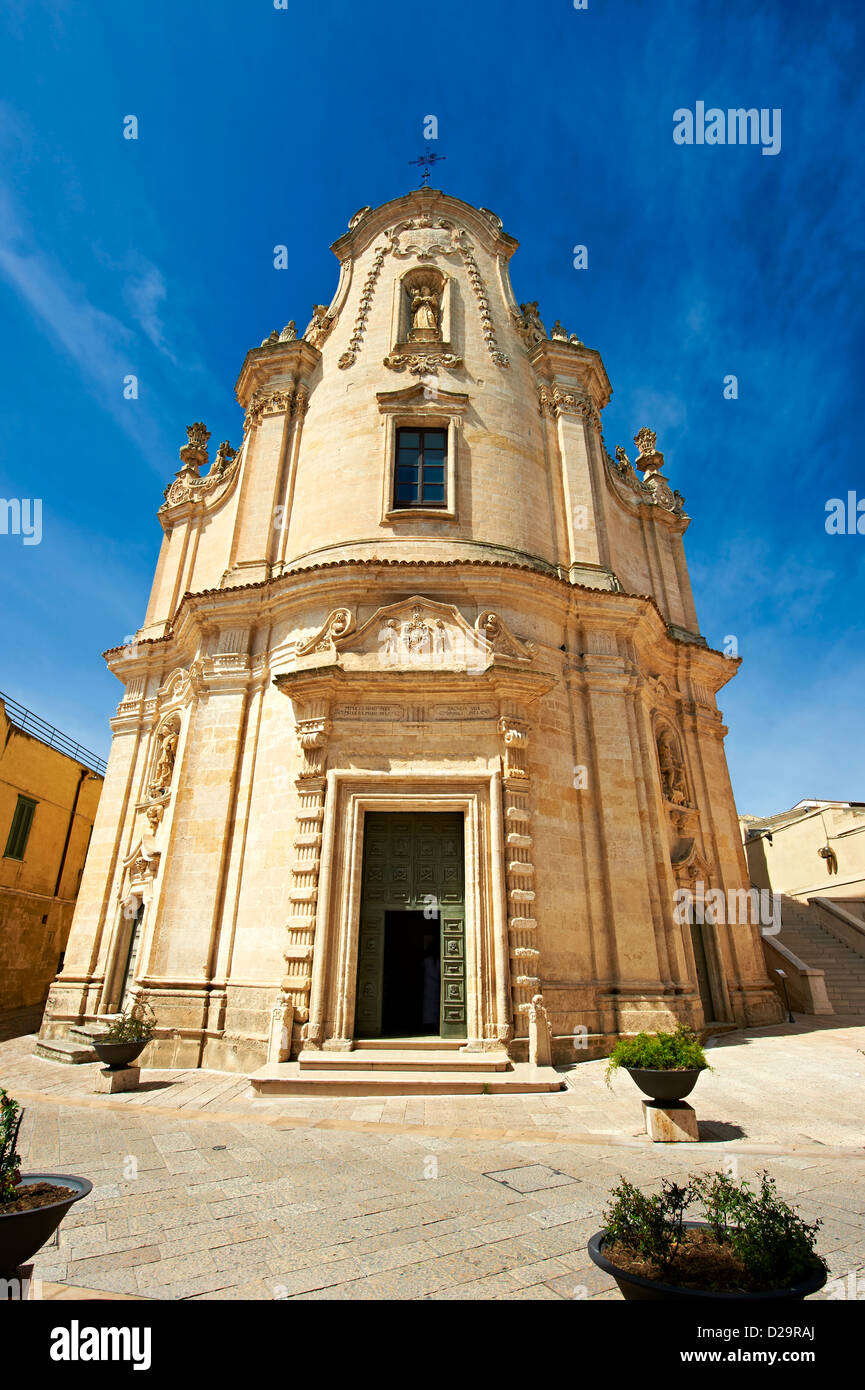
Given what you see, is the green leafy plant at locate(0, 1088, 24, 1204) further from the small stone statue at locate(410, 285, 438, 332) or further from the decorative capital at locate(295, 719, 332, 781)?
the small stone statue at locate(410, 285, 438, 332)

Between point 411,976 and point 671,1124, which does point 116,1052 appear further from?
point 671,1124

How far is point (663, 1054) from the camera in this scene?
7.92 meters

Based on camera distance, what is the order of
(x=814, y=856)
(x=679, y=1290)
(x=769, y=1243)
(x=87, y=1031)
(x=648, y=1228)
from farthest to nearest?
1. (x=814, y=856)
2. (x=87, y=1031)
3. (x=648, y=1228)
4. (x=769, y=1243)
5. (x=679, y=1290)

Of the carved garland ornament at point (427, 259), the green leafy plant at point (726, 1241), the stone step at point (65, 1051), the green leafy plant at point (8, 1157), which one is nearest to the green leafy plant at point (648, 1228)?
the green leafy plant at point (726, 1241)

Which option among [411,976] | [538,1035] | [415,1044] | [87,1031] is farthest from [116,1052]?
[538,1035]

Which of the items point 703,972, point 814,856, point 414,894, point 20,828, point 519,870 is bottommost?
point 703,972

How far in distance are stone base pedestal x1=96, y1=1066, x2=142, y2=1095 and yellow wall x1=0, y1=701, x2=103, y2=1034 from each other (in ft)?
40.8

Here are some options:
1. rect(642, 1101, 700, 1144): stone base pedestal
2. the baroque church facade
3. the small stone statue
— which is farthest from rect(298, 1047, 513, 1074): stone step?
the small stone statue

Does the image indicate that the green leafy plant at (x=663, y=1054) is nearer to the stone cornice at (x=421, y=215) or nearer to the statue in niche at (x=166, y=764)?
the statue in niche at (x=166, y=764)

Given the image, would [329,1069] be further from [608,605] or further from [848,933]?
[848,933]

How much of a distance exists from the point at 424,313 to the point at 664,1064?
19477 millimetres

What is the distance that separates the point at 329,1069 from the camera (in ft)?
35.1

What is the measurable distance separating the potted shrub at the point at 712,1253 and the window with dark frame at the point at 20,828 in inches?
974
